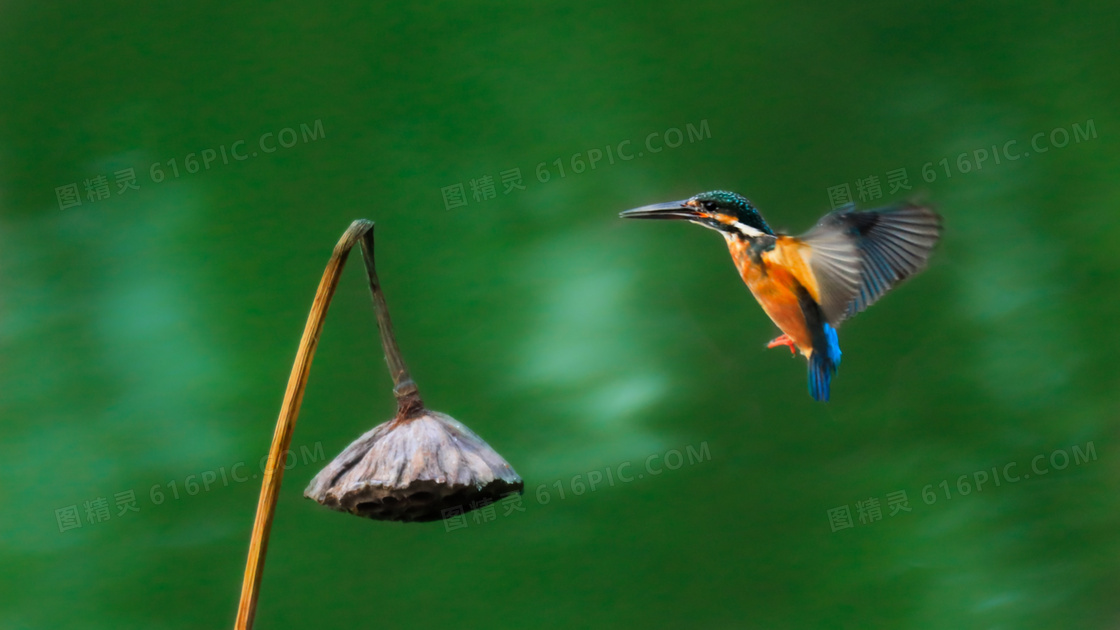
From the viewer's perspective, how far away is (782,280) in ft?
3.11

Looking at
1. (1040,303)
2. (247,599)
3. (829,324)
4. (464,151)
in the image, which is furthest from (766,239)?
(1040,303)

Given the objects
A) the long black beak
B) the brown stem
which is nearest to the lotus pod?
the brown stem

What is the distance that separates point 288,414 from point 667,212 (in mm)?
390

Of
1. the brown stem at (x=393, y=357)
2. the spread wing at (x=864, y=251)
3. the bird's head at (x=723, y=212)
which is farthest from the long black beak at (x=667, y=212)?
the brown stem at (x=393, y=357)

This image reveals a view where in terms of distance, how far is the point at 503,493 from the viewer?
2.78 feet

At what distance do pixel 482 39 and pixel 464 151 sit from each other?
0.59 ft

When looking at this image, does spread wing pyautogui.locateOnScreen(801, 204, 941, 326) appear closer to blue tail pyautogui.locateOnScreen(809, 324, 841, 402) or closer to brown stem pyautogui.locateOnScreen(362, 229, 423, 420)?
blue tail pyautogui.locateOnScreen(809, 324, 841, 402)

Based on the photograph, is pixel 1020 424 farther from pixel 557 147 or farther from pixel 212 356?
pixel 212 356

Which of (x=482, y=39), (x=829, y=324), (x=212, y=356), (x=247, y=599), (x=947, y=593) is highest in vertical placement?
(x=482, y=39)

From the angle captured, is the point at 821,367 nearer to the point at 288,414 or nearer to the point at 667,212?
the point at 667,212

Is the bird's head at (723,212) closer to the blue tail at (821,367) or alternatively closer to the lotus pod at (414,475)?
the blue tail at (821,367)

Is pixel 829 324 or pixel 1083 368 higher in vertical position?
pixel 829 324

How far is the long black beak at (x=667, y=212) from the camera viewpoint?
2.96 ft

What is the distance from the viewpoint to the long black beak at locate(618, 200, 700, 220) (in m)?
0.90
